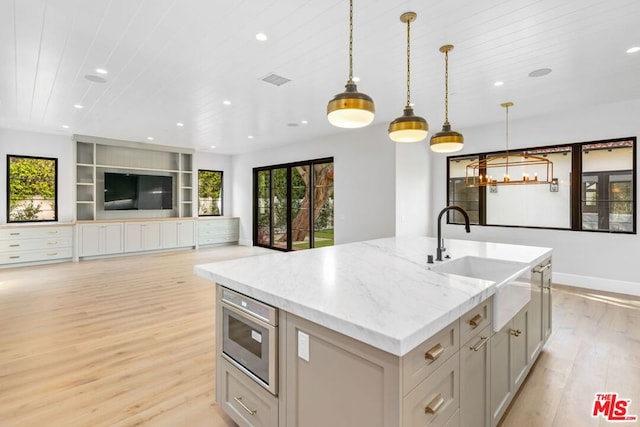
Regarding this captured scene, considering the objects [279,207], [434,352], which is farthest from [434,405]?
[279,207]

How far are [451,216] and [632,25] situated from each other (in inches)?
166

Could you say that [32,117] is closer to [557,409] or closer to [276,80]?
[276,80]

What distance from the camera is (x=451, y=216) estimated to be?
6.59 meters

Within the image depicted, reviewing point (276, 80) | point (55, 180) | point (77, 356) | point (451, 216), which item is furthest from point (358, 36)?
point (55, 180)

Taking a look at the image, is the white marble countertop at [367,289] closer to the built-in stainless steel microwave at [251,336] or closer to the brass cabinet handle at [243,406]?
the built-in stainless steel microwave at [251,336]

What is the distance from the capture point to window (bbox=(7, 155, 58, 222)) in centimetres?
673

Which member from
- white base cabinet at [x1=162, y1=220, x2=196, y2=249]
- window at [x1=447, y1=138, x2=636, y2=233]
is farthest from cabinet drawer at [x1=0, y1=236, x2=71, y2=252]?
window at [x1=447, y1=138, x2=636, y2=233]

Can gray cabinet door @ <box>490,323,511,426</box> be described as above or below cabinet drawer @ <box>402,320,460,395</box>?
below

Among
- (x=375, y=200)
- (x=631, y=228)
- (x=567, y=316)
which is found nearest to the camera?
(x=567, y=316)

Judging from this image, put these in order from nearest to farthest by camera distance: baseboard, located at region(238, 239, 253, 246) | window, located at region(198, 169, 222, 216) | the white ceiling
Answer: the white ceiling
baseboard, located at region(238, 239, 253, 246)
window, located at region(198, 169, 222, 216)

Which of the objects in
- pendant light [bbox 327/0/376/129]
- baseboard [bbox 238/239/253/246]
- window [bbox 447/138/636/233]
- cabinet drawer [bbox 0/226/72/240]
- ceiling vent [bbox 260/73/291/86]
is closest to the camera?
pendant light [bbox 327/0/376/129]

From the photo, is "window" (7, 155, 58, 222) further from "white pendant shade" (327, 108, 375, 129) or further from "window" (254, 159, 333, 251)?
"white pendant shade" (327, 108, 375, 129)

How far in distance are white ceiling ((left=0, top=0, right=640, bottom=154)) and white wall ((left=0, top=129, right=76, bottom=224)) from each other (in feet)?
6.25

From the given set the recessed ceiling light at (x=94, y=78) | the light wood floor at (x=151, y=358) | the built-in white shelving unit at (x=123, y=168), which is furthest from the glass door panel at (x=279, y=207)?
the recessed ceiling light at (x=94, y=78)
